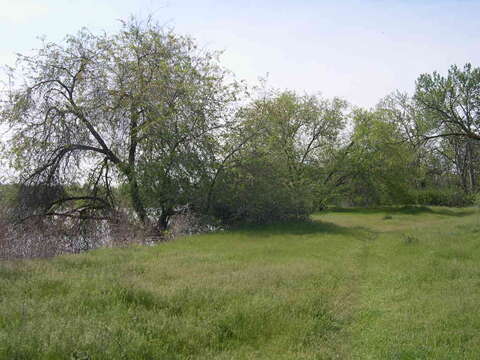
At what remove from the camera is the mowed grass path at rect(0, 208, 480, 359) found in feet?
16.5

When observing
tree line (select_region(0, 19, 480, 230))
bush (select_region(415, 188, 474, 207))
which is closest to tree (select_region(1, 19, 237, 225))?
tree line (select_region(0, 19, 480, 230))

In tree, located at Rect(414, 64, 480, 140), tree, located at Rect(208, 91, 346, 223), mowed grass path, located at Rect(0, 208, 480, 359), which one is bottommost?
mowed grass path, located at Rect(0, 208, 480, 359)

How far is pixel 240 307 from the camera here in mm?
6461

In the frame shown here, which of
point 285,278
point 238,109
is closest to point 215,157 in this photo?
point 238,109

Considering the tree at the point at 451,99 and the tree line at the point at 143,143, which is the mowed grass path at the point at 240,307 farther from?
the tree at the point at 451,99

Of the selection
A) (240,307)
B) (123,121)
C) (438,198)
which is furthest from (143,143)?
(438,198)

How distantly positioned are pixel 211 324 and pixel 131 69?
1694 centimetres

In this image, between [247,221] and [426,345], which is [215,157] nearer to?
[247,221]

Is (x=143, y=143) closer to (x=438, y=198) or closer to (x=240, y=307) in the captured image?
(x=240, y=307)

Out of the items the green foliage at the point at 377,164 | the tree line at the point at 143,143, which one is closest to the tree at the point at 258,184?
the tree line at the point at 143,143

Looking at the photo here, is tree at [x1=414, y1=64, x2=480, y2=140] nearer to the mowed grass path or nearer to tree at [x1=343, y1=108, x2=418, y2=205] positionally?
tree at [x1=343, y1=108, x2=418, y2=205]

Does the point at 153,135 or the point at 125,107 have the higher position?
the point at 125,107

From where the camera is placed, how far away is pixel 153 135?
62.2ft

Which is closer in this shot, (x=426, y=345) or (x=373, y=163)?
(x=426, y=345)
